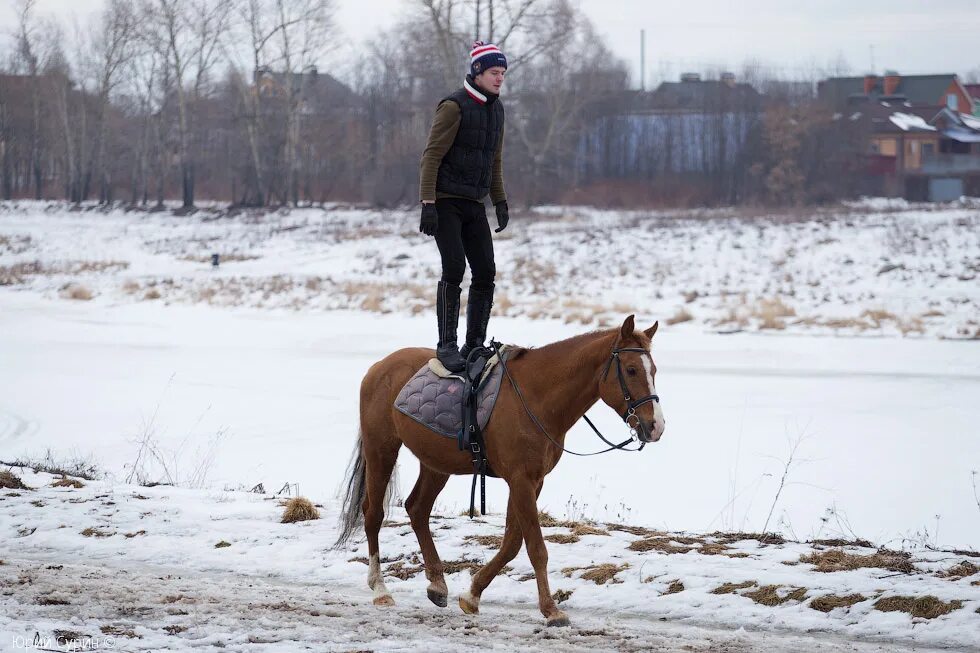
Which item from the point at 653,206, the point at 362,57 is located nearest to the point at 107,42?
the point at 362,57

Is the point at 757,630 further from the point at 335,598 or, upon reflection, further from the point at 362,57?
the point at 362,57

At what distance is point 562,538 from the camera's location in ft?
24.0

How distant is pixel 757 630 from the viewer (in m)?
5.62

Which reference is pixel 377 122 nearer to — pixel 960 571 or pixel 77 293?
pixel 77 293

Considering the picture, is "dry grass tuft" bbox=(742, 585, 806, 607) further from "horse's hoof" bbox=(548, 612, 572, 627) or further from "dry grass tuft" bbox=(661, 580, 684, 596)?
"horse's hoof" bbox=(548, 612, 572, 627)

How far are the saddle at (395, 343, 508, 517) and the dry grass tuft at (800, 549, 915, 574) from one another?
83.2 inches

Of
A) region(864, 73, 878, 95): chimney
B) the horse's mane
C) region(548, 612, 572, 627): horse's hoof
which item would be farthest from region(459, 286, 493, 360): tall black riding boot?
region(864, 73, 878, 95): chimney

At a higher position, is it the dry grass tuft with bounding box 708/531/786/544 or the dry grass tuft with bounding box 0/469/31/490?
the dry grass tuft with bounding box 0/469/31/490

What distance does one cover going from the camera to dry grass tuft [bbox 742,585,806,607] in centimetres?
593

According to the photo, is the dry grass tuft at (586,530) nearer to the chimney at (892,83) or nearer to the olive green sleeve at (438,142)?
the olive green sleeve at (438,142)

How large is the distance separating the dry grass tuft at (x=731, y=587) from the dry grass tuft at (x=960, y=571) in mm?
1080

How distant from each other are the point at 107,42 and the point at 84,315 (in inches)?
1651

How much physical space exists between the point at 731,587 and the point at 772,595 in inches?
10.0

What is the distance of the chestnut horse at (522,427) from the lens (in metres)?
5.42
